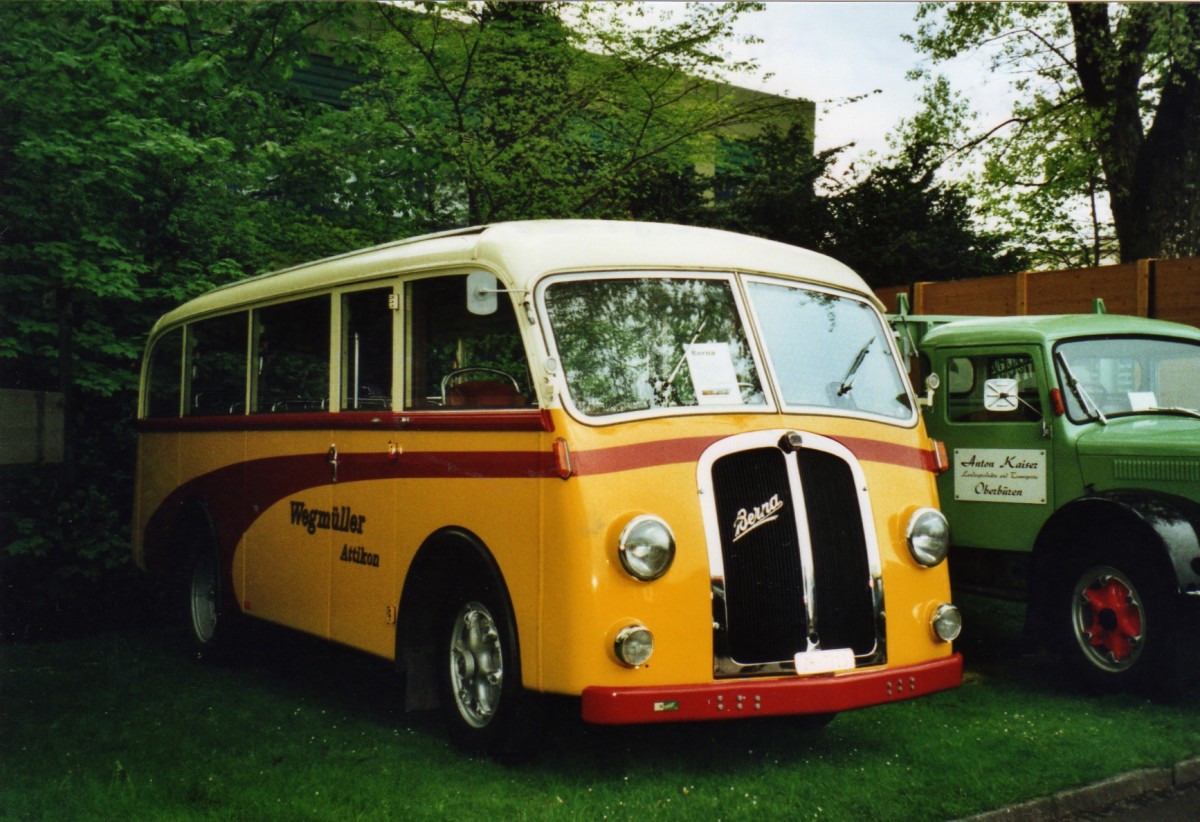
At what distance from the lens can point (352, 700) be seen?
772 cm

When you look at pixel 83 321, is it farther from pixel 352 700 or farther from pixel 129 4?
pixel 352 700

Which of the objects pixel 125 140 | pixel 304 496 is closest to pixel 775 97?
pixel 125 140

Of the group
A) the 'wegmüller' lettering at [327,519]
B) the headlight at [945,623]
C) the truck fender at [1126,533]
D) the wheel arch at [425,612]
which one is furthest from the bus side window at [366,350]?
the truck fender at [1126,533]

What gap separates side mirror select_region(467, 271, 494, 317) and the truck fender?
3.90m

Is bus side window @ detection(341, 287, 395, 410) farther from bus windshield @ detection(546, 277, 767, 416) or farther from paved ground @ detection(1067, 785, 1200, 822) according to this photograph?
paved ground @ detection(1067, 785, 1200, 822)

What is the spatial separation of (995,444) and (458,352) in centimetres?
408

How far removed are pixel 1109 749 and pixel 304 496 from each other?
4595 mm

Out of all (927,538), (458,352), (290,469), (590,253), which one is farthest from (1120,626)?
(290,469)

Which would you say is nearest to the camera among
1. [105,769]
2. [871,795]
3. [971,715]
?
[871,795]

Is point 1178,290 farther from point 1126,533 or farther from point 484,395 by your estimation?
point 484,395

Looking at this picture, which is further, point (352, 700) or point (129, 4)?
point (129, 4)

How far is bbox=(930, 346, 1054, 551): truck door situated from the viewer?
842 cm

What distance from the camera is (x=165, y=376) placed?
9969 mm

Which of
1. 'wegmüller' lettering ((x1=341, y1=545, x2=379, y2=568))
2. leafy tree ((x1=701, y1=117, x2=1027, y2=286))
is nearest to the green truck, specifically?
'wegmüller' lettering ((x1=341, y1=545, x2=379, y2=568))
